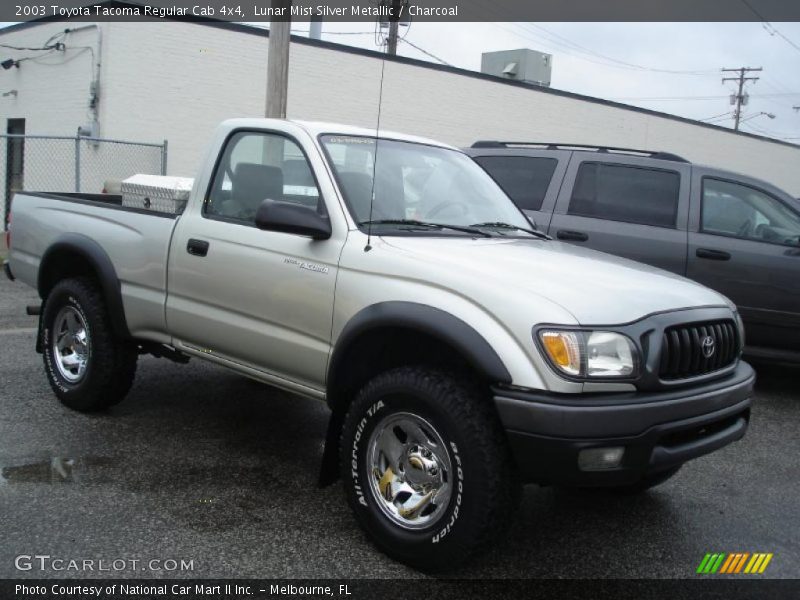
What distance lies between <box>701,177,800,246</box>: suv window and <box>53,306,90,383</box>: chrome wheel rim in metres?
4.99

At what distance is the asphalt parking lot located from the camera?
3.45 metres

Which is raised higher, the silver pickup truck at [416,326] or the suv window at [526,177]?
the suv window at [526,177]

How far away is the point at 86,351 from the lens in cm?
519

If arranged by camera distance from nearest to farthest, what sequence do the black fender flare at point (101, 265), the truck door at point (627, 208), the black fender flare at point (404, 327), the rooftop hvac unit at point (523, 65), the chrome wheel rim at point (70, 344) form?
the black fender flare at point (404, 327) → the black fender flare at point (101, 265) → the chrome wheel rim at point (70, 344) → the truck door at point (627, 208) → the rooftop hvac unit at point (523, 65)

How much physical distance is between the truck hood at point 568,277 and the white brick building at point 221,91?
1332 centimetres

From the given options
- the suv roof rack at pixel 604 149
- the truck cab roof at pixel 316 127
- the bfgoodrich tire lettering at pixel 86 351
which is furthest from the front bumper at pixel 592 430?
the suv roof rack at pixel 604 149

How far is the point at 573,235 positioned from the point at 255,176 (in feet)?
11.4

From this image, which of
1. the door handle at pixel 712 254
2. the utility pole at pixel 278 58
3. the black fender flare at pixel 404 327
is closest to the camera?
the black fender flare at pixel 404 327

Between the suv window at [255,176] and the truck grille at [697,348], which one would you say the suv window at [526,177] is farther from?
the truck grille at [697,348]

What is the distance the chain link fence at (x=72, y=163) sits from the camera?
14.8 m

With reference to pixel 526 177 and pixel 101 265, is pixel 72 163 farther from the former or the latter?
pixel 101 265

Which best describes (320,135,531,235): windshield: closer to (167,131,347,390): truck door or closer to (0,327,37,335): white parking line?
(167,131,347,390): truck door

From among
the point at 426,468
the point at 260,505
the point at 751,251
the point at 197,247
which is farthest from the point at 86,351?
the point at 751,251

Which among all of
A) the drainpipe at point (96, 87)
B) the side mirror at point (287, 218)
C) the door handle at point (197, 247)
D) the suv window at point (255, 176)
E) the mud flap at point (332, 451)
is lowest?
the mud flap at point (332, 451)
